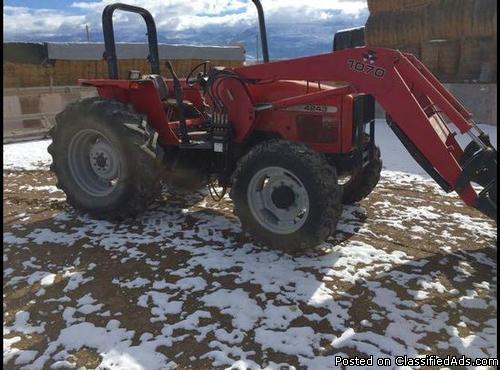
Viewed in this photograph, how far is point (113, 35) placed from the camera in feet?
16.7

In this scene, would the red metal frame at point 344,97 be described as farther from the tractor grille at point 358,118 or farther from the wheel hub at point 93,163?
the wheel hub at point 93,163

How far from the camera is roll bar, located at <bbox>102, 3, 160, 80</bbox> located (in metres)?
4.90

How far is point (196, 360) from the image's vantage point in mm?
2736

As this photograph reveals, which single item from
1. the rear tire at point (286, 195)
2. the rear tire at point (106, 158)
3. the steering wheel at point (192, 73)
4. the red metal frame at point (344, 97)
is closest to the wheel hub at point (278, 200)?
the rear tire at point (286, 195)

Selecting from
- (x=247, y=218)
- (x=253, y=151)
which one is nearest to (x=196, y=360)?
(x=247, y=218)

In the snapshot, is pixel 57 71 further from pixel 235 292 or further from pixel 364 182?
pixel 235 292

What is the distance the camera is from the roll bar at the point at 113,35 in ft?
16.1

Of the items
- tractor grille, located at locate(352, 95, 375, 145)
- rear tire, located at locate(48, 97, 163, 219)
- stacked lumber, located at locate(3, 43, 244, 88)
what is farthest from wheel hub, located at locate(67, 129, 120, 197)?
stacked lumber, located at locate(3, 43, 244, 88)

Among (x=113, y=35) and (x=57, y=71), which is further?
(x=57, y=71)

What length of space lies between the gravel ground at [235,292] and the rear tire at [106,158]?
0.85ft

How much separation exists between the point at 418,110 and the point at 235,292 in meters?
2.04

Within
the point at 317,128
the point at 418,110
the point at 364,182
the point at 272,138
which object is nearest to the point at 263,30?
the point at 272,138

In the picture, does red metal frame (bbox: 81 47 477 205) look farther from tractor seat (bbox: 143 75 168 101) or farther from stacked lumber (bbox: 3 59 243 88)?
stacked lumber (bbox: 3 59 243 88)

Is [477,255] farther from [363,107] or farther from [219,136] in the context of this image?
[219,136]
